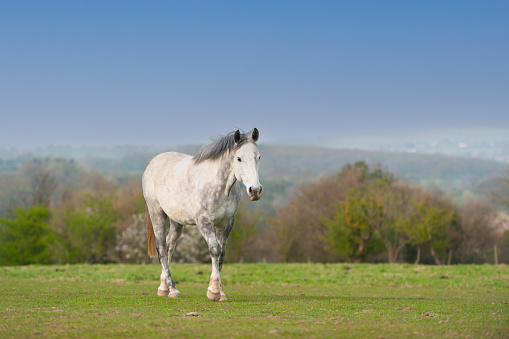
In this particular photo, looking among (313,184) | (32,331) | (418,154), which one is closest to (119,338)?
(32,331)

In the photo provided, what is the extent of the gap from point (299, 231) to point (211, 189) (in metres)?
62.6

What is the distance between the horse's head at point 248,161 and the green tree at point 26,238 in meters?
50.7

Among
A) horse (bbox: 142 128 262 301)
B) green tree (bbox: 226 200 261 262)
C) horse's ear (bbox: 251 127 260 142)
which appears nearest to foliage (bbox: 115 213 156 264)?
green tree (bbox: 226 200 261 262)

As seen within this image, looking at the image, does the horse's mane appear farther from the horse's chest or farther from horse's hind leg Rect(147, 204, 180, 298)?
horse's hind leg Rect(147, 204, 180, 298)

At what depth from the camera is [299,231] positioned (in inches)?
2876

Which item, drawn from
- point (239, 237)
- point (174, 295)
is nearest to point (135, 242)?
point (239, 237)

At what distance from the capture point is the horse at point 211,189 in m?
11.1

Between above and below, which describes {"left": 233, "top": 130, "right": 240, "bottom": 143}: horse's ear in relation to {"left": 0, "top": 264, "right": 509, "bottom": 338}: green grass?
above

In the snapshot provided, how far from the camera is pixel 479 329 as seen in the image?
7965 millimetres

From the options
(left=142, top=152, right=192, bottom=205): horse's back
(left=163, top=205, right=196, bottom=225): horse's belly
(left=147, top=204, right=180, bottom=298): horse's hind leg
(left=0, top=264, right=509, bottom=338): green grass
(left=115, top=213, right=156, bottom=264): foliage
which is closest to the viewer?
(left=0, top=264, right=509, bottom=338): green grass

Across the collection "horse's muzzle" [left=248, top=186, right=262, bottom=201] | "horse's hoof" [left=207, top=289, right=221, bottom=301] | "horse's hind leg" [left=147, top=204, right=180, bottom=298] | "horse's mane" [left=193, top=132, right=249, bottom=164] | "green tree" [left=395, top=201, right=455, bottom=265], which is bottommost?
"green tree" [left=395, top=201, right=455, bottom=265]

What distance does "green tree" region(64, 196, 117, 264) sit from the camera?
6272 centimetres

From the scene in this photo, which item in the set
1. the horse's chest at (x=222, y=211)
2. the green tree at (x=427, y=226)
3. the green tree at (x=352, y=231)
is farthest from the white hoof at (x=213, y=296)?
the green tree at (x=427, y=226)

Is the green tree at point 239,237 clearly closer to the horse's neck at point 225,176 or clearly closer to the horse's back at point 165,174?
the horse's back at point 165,174
